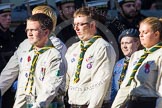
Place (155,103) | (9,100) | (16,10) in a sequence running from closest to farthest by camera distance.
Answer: (155,103), (9,100), (16,10)

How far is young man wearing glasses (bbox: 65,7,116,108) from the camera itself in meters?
7.11

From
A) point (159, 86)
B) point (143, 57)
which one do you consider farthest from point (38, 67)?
point (159, 86)

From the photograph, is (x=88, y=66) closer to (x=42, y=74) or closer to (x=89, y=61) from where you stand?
(x=89, y=61)

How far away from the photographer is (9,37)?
9.63 metres

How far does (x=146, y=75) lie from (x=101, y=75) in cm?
53

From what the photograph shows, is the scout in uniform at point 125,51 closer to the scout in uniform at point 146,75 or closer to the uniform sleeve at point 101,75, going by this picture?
the uniform sleeve at point 101,75

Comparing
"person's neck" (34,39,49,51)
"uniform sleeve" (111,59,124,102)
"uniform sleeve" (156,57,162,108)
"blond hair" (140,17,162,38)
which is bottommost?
"uniform sleeve" (111,59,124,102)

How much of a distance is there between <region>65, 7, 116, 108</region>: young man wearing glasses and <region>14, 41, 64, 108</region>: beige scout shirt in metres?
0.45

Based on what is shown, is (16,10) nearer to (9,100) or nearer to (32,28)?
(9,100)

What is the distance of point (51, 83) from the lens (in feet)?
22.2

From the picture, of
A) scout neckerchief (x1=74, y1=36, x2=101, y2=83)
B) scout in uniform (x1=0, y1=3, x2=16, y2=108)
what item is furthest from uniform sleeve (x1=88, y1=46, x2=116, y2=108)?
scout in uniform (x1=0, y1=3, x2=16, y2=108)

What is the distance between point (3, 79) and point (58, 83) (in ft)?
2.65

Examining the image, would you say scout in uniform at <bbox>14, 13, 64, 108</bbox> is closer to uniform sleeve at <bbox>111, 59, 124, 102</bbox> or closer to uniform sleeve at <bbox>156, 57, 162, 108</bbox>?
uniform sleeve at <bbox>156, 57, 162, 108</bbox>

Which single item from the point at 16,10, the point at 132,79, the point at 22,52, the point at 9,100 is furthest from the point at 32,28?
the point at 16,10
